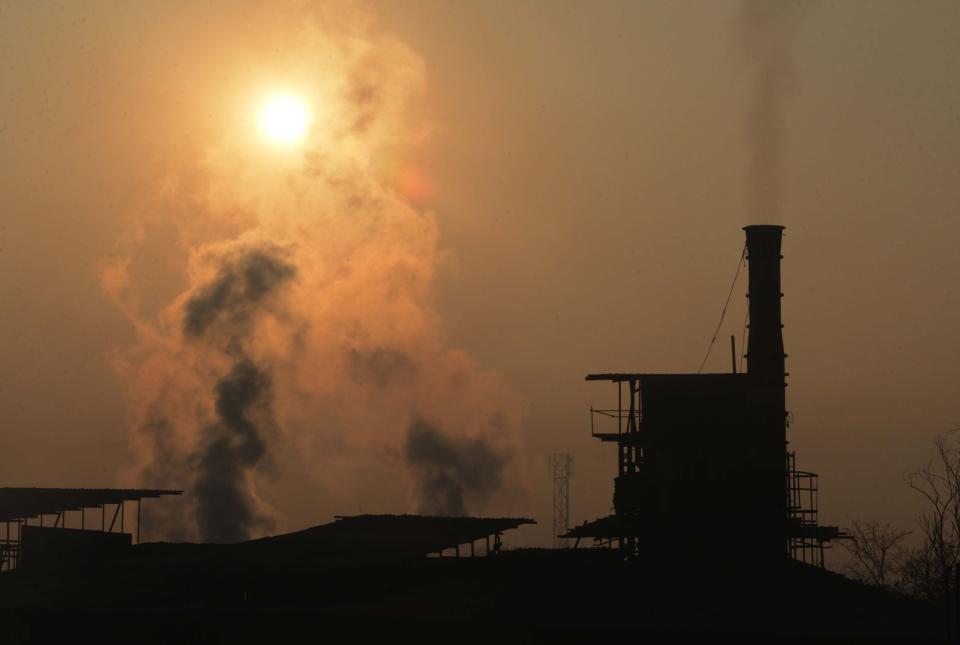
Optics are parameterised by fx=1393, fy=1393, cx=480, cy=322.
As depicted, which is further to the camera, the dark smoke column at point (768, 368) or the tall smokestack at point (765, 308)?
the tall smokestack at point (765, 308)

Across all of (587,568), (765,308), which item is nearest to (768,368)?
(765,308)

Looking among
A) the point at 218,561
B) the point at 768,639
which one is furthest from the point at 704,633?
the point at 218,561

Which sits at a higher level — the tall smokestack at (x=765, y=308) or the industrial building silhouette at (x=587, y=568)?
the tall smokestack at (x=765, y=308)

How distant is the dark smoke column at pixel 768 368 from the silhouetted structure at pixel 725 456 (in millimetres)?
35

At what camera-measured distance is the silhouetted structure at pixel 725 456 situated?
158 feet

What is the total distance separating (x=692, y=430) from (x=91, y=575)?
20854 mm

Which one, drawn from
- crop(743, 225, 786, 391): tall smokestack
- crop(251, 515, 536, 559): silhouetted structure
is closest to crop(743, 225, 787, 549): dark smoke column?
crop(743, 225, 786, 391): tall smokestack

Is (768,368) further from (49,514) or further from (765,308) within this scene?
(49,514)

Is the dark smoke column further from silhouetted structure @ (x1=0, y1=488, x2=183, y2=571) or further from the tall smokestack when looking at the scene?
silhouetted structure @ (x1=0, y1=488, x2=183, y2=571)

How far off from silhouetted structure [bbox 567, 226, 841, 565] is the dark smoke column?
0.12 feet

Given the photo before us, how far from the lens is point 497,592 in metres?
37.9

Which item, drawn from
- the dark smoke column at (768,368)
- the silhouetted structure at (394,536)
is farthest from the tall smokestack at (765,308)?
the silhouetted structure at (394,536)

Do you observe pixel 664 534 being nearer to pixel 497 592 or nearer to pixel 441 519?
pixel 497 592

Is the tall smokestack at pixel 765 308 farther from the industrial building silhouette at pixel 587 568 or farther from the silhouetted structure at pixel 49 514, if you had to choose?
the silhouetted structure at pixel 49 514
